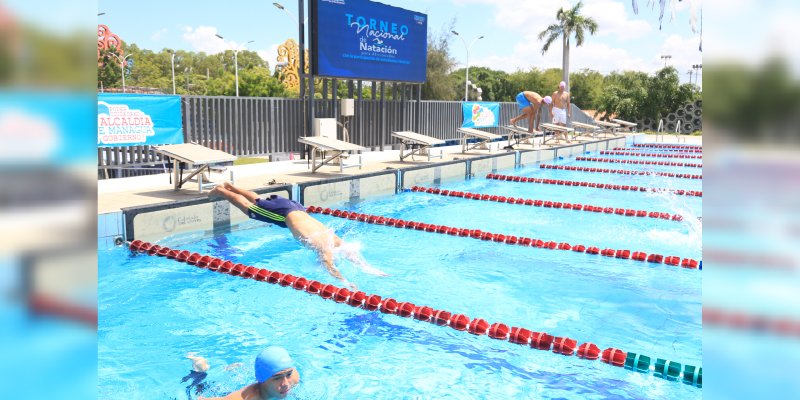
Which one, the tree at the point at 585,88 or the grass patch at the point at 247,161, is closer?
the grass patch at the point at 247,161

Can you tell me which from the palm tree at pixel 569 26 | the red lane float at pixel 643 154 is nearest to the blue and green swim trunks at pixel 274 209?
the red lane float at pixel 643 154

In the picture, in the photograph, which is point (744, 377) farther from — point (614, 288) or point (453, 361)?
point (614, 288)

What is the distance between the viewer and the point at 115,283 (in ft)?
20.9

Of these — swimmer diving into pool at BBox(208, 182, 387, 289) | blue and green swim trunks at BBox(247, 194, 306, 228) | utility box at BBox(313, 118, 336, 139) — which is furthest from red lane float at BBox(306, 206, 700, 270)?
utility box at BBox(313, 118, 336, 139)

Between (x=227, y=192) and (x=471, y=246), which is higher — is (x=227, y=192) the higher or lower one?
the higher one

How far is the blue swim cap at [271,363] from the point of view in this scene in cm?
350

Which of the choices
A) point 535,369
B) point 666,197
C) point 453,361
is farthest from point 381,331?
point 666,197

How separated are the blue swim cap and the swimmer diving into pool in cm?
271

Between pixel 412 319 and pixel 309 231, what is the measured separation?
167cm

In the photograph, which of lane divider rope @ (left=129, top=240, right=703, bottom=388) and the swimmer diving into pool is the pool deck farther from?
the swimmer diving into pool

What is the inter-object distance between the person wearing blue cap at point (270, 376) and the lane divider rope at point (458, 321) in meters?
2.00

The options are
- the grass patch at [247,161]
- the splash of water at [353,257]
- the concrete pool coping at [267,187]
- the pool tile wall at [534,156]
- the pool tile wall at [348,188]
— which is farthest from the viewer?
the grass patch at [247,161]

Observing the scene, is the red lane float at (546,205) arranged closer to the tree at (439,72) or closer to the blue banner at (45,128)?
the blue banner at (45,128)

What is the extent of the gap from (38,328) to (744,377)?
2.75 ft
